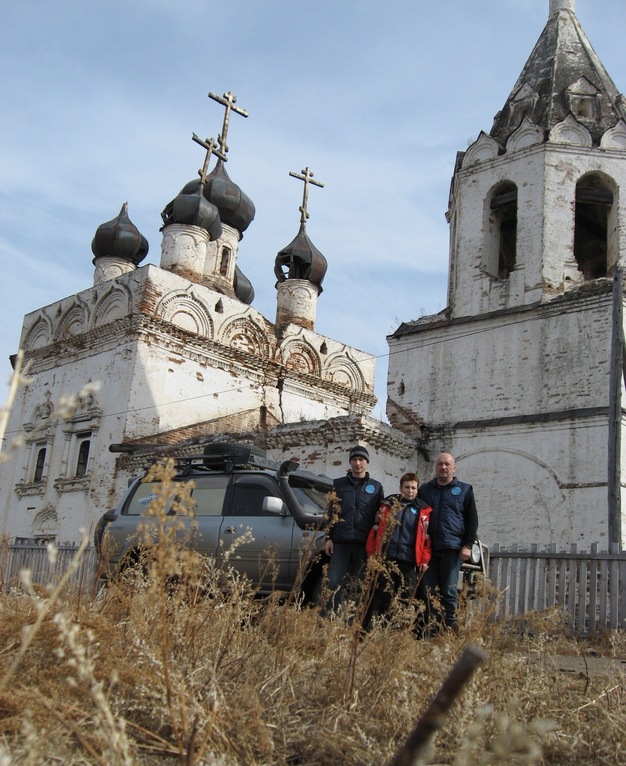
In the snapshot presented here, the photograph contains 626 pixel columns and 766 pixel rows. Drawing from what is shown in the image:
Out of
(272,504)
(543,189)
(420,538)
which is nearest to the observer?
(420,538)

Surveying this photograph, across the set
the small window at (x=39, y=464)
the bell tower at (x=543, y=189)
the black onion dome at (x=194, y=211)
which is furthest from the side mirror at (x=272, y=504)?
the black onion dome at (x=194, y=211)

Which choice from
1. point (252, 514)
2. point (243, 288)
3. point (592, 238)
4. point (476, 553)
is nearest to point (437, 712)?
point (476, 553)

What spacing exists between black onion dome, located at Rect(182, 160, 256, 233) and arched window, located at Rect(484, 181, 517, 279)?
37.4ft

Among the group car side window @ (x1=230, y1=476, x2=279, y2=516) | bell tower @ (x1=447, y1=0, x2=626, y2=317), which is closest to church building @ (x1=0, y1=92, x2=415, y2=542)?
bell tower @ (x1=447, y1=0, x2=626, y2=317)

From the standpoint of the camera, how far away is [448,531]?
623 cm

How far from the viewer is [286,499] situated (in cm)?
804

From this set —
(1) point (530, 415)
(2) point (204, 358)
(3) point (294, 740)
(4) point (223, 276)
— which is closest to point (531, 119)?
(1) point (530, 415)

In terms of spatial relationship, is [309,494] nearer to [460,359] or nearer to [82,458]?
[460,359]

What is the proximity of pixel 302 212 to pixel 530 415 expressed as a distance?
15504 mm

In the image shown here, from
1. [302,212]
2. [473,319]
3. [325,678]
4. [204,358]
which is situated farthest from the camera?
[302,212]

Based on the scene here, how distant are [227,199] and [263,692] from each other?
26.0 metres

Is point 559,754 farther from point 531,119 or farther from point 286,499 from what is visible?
point 531,119

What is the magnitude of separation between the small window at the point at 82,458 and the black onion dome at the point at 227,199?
995cm

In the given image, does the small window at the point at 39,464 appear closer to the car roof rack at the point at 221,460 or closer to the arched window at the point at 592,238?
the car roof rack at the point at 221,460
